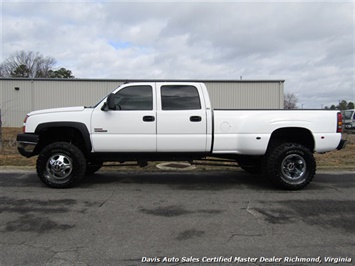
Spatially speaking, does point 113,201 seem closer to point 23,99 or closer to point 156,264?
point 156,264

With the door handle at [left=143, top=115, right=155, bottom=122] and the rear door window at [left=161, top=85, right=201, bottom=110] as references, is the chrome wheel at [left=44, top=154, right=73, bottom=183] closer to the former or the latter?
the door handle at [left=143, top=115, right=155, bottom=122]

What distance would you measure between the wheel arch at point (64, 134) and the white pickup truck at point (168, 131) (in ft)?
0.07

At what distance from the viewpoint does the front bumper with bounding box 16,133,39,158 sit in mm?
6484

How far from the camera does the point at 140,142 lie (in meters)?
6.53

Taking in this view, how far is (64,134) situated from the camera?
23.0 ft

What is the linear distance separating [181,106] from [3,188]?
4.00 meters

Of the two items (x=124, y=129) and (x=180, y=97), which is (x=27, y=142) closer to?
(x=124, y=129)

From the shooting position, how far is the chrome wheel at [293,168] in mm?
6595

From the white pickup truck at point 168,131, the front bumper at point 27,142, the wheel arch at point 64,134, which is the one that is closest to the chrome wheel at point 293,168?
the white pickup truck at point 168,131

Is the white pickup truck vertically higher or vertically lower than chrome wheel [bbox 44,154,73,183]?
higher

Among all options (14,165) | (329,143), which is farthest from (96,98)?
(329,143)

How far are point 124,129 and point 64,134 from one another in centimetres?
147

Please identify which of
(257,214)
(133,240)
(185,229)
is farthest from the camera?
(257,214)

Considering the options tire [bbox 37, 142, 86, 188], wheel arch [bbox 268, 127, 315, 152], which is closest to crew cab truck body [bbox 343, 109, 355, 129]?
wheel arch [bbox 268, 127, 315, 152]
